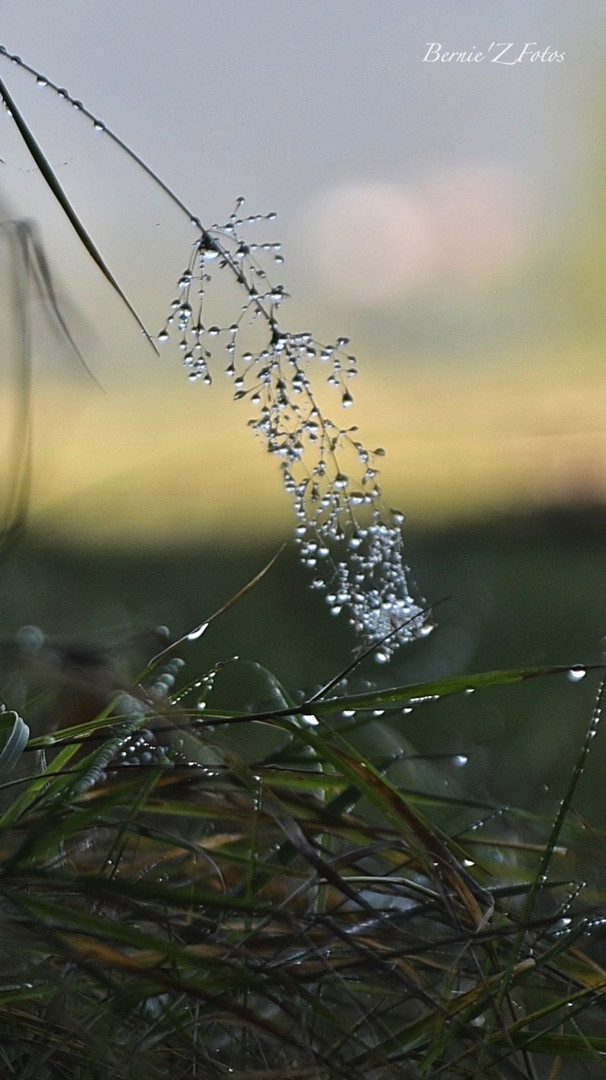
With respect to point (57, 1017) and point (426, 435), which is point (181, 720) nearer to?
point (57, 1017)

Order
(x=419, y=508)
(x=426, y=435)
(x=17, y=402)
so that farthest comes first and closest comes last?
(x=419, y=508) → (x=426, y=435) → (x=17, y=402)

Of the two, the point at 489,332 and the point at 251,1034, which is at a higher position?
the point at 489,332

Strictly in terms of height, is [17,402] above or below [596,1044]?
above

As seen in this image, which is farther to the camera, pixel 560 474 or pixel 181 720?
pixel 560 474

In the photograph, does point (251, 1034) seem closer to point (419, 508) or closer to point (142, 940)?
point (142, 940)

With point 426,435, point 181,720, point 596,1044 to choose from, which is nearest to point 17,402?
point 181,720

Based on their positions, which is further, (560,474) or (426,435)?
(560,474)

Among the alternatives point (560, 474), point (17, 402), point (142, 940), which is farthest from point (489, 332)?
point (142, 940)

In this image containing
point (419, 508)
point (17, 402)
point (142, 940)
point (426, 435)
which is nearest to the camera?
point (142, 940)

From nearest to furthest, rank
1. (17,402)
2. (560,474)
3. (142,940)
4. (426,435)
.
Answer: (142,940) → (17,402) → (426,435) → (560,474)
